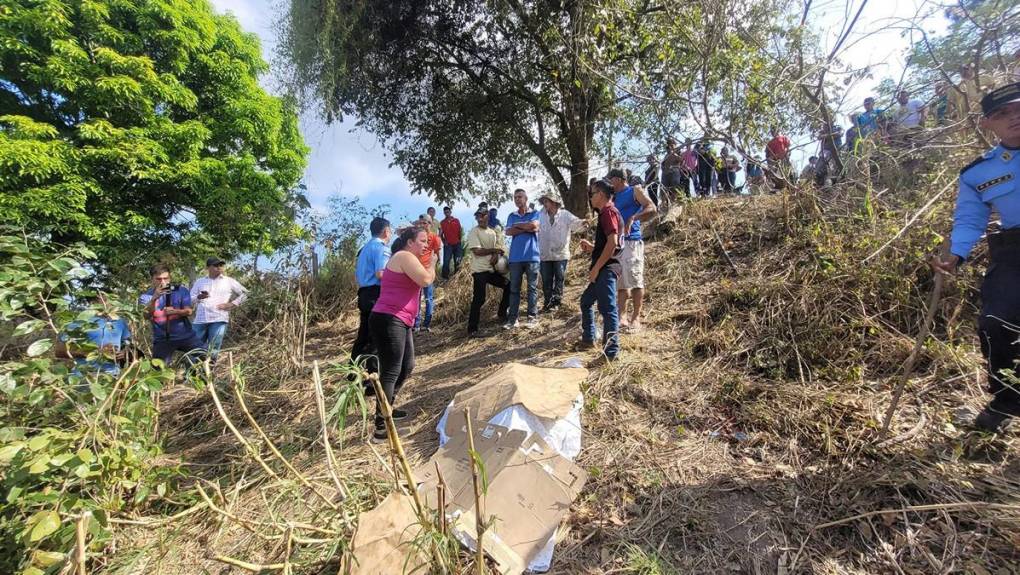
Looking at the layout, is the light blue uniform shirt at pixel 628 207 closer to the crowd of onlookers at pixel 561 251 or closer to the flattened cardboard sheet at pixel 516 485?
the crowd of onlookers at pixel 561 251

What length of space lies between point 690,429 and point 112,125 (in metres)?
12.3

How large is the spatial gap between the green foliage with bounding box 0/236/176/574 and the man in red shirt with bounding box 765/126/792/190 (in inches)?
220

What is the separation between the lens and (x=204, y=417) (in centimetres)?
403

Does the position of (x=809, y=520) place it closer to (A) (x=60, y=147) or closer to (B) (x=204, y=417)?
(B) (x=204, y=417)

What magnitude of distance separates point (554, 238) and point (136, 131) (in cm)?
972

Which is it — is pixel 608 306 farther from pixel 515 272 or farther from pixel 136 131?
pixel 136 131

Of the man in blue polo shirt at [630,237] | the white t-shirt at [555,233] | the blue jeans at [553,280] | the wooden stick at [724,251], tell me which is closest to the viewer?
the man in blue polo shirt at [630,237]

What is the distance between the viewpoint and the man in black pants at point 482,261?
17.8ft

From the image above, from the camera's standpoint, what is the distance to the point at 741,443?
2.64 metres

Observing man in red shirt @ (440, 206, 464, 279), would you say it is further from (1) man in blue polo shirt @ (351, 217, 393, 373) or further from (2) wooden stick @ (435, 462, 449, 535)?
(2) wooden stick @ (435, 462, 449, 535)

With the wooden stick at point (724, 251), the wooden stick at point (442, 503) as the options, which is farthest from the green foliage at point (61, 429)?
the wooden stick at point (724, 251)

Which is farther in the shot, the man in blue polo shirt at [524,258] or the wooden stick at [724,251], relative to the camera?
the man in blue polo shirt at [524,258]

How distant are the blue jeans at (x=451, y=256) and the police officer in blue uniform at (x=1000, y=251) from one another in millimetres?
7059

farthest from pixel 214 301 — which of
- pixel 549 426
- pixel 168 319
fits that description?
pixel 549 426
